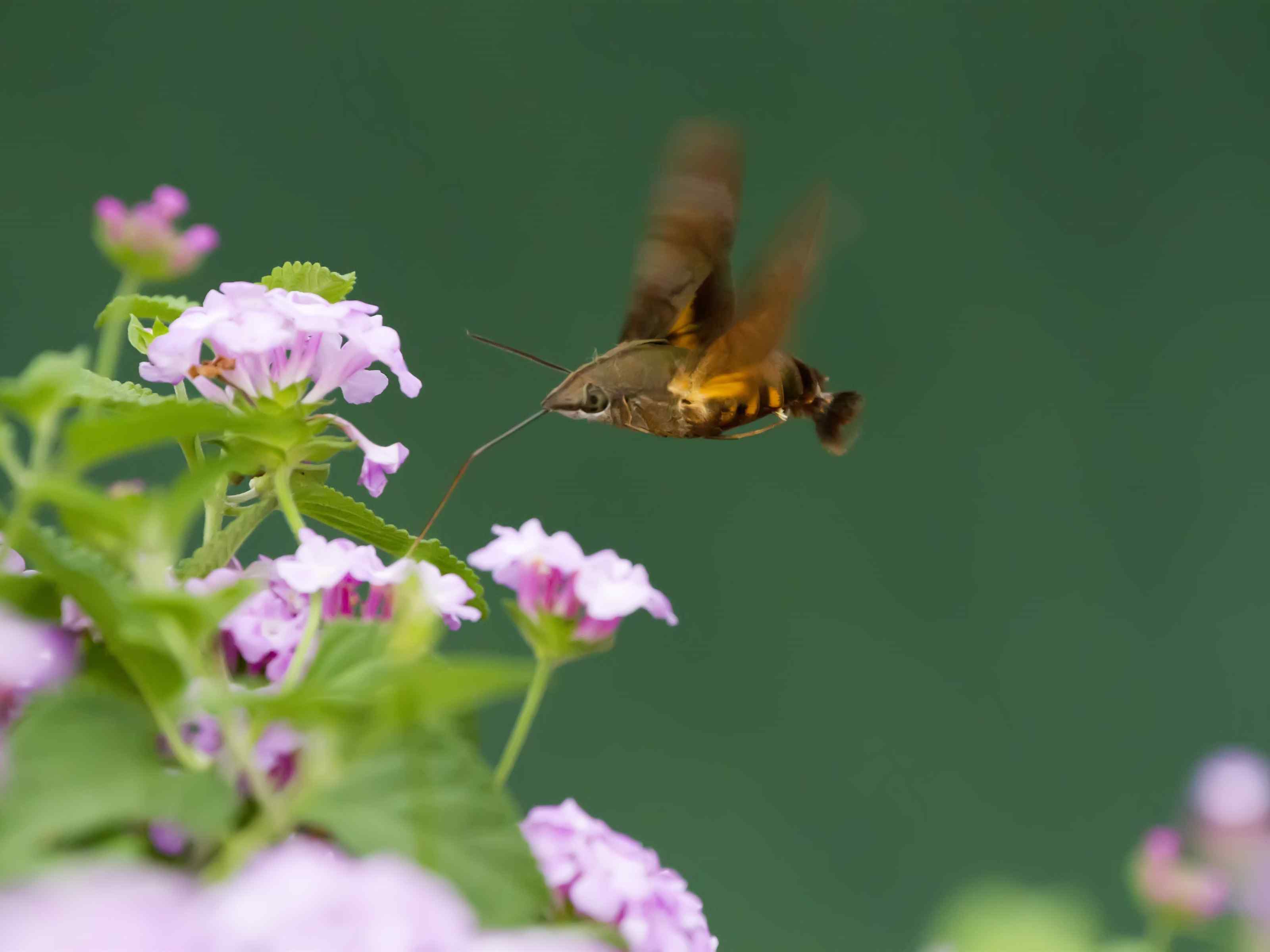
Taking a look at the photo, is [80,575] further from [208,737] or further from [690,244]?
[690,244]

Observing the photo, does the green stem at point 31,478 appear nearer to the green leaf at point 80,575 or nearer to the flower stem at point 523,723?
the green leaf at point 80,575

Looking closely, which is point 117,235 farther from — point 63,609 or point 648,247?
point 648,247

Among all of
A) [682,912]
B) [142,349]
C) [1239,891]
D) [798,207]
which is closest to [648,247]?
[798,207]

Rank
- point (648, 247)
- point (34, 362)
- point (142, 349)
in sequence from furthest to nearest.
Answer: point (648, 247) < point (142, 349) < point (34, 362)

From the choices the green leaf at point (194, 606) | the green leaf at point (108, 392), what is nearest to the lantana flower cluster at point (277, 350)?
the green leaf at point (108, 392)

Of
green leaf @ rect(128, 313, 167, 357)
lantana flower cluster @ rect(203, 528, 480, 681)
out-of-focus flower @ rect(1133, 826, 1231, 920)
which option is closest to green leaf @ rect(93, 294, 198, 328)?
green leaf @ rect(128, 313, 167, 357)
